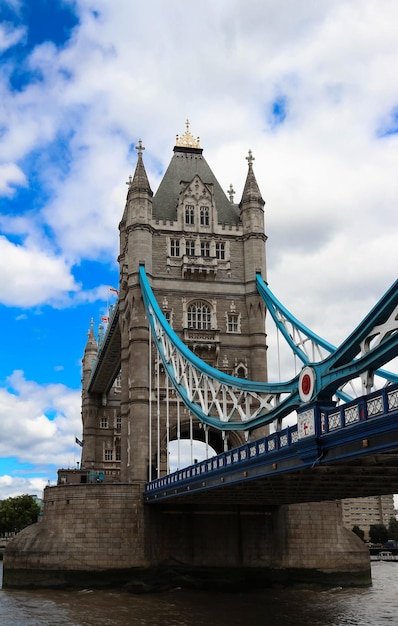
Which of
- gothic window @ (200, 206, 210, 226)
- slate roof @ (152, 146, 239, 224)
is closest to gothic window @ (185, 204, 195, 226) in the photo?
gothic window @ (200, 206, 210, 226)

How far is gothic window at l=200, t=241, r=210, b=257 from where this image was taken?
1916 inches

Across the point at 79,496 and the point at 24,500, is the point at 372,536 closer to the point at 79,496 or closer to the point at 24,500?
the point at 24,500

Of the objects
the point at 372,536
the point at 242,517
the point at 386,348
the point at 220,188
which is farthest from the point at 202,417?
the point at 372,536

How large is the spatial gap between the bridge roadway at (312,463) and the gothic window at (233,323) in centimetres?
1430

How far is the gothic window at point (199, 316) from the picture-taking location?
154 ft

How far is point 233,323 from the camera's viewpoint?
155 ft

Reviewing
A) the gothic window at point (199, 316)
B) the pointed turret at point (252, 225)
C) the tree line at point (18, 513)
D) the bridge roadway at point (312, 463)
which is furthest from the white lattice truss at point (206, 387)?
the tree line at point (18, 513)

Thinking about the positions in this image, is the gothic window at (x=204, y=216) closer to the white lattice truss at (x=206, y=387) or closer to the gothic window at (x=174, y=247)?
the gothic window at (x=174, y=247)

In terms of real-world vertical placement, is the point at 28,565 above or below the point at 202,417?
below

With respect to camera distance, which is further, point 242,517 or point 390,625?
point 242,517

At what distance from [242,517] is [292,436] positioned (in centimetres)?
1968

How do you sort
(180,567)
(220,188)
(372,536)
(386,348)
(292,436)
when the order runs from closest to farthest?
(386,348)
(292,436)
(180,567)
(220,188)
(372,536)

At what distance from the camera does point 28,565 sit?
36.8 m

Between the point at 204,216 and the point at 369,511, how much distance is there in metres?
129
